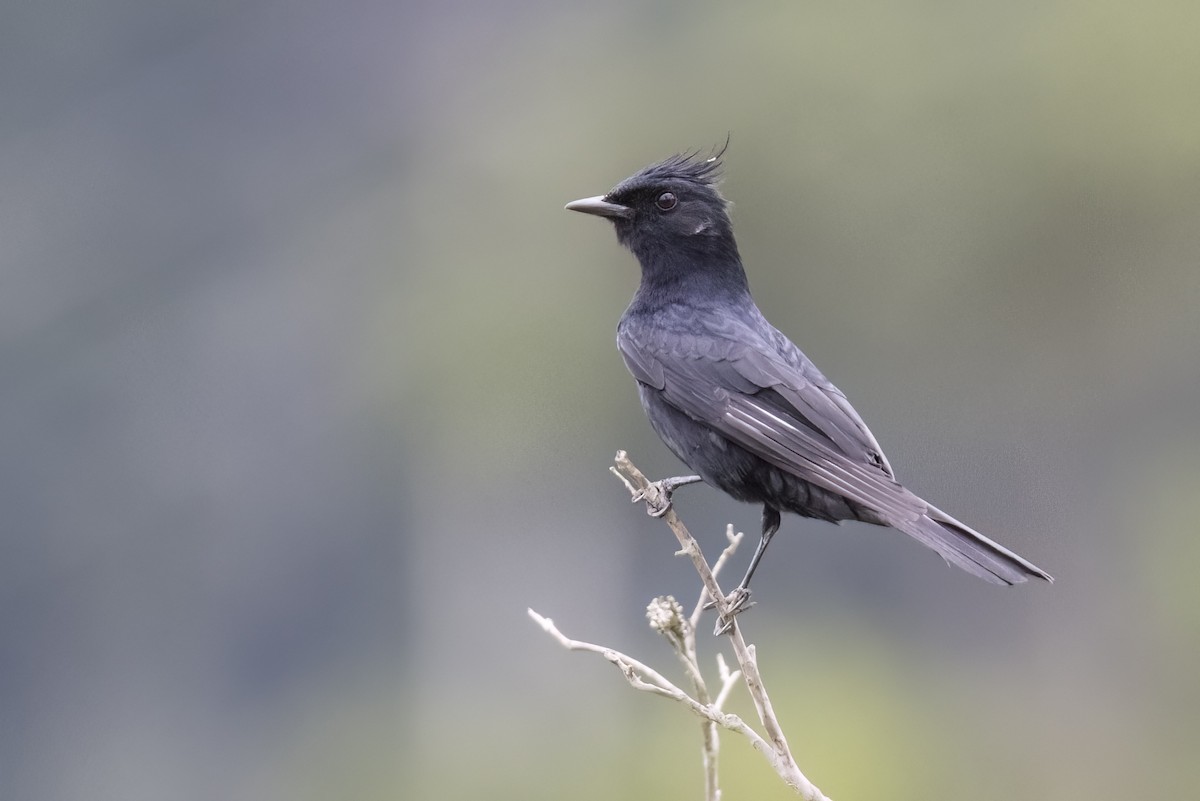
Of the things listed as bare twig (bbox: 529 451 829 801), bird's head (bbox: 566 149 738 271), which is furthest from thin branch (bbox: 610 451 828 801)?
bird's head (bbox: 566 149 738 271)

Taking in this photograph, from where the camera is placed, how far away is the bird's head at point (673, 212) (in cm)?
463

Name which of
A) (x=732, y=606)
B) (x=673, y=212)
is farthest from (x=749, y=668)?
(x=673, y=212)

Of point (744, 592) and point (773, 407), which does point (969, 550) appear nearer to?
point (744, 592)

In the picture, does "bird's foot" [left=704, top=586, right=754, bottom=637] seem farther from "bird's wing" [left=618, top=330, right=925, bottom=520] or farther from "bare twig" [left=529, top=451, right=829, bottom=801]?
"bird's wing" [left=618, top=330, right=925, bottom=520]

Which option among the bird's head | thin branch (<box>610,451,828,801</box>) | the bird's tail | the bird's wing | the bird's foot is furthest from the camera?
the bird's head

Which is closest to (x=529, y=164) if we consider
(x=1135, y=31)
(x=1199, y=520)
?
(x=1135, y=31)

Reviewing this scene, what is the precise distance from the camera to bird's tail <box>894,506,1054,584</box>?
11.0 feet

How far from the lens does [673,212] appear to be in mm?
4660

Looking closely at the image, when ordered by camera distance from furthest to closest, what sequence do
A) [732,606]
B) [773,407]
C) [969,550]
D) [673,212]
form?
1. [673,212]
2. [773,407]
3. [732,606]
4. [969,550]

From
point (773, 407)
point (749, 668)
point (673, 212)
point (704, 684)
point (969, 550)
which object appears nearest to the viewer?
point (704, 684)

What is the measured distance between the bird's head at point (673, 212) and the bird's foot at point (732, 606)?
1.20 metres

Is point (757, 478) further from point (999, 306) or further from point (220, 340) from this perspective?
point (220, 340)

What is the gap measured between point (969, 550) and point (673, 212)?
64.9 inches

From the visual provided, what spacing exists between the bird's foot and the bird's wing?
13.5 inches
